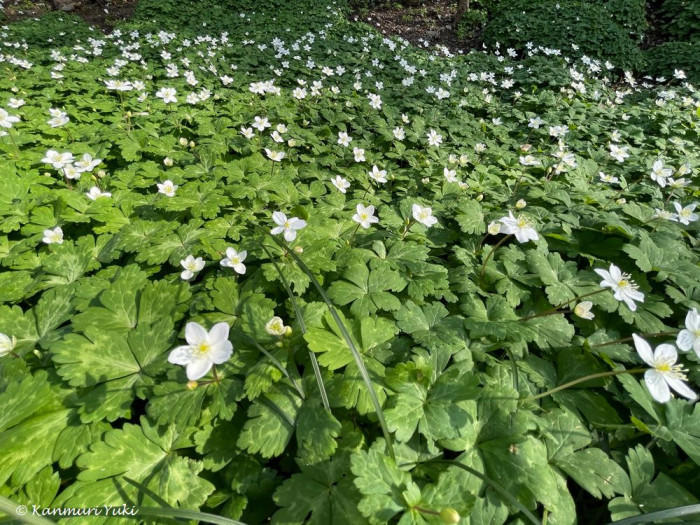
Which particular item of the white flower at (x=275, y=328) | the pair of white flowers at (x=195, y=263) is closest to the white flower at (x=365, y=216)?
the pair of white flowers at (x=195, y=263)

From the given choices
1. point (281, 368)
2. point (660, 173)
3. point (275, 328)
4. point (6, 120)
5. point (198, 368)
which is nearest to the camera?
point (198, 368)

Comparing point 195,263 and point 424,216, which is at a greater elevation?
point 424,216

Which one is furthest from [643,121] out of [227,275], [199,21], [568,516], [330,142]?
[199,21]

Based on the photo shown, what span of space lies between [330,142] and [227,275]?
302 centimetres

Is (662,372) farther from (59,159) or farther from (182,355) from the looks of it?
(59,159)

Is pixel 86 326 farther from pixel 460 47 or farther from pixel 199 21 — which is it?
pixel 460 47

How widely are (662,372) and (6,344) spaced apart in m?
3.23

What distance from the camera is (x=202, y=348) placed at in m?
1.41

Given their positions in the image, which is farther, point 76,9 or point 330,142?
point 76,9

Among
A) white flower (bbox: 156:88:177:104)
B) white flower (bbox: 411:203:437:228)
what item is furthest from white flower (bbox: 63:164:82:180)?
white flower (bbox: 411:203:437:228)

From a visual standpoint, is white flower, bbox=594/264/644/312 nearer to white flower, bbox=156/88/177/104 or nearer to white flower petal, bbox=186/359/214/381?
white flower petal, bbox=186/359/214/381

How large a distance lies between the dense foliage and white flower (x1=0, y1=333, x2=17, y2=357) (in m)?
0.01

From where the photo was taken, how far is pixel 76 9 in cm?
1467

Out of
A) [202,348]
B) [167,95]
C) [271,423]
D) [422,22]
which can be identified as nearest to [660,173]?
[271,423]
